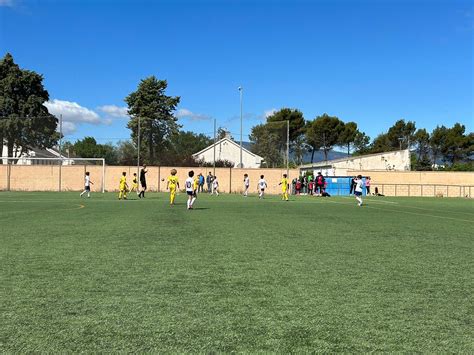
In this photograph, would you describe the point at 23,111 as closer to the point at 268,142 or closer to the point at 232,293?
the point at 268,142

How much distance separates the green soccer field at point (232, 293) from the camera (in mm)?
4180

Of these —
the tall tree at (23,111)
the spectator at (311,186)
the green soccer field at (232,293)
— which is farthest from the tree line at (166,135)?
the green soccer field at (232,293)

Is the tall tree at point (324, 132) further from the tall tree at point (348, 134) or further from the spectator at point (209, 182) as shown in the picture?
the spectator at point (209, 182)

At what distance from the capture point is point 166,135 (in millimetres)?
45500

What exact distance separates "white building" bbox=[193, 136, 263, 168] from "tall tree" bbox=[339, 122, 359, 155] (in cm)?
3184

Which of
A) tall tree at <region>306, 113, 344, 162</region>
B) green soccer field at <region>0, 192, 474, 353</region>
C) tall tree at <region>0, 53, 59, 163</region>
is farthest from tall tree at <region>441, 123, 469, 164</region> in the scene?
green soccer field at <region>0, 192, 474, 353</region>

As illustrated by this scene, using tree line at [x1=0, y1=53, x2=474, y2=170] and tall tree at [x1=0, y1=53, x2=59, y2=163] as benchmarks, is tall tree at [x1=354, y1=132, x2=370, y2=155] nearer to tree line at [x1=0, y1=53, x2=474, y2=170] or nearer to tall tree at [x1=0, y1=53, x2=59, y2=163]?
tree line at [x1=0, y1=53, x2=474, y2=170]

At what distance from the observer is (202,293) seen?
575cm

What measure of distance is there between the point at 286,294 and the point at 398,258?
3478mm

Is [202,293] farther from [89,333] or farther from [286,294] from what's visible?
[89,333]

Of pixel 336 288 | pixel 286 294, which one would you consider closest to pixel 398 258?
pixel 336 288

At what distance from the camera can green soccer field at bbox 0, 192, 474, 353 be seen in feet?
13.7

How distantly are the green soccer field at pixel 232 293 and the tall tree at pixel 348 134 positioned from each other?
6622 cm

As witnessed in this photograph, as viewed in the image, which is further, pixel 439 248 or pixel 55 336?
pixel 439 248
